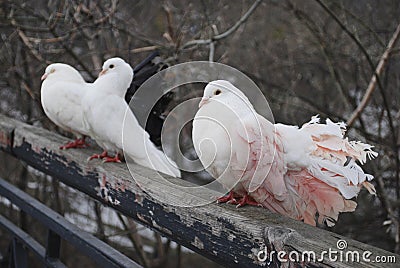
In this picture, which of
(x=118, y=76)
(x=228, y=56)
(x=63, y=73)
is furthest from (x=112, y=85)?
(x=228, y=56)

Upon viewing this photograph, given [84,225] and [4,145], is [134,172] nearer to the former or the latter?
[4,145]

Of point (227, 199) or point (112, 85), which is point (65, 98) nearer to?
point (112, 85)

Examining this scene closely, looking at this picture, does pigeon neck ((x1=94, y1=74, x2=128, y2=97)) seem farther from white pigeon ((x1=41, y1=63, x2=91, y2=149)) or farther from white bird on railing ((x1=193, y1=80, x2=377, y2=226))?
white bird on railing ((x1=193, y1=80, x2=377, y2=226))

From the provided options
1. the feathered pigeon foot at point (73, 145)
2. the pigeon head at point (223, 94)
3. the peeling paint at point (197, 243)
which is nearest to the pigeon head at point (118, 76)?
the feathered pigeon foot at point (73, 145)

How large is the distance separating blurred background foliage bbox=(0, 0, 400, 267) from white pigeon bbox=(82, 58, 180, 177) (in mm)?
966

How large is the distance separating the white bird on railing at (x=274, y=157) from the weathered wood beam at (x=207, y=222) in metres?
0.12

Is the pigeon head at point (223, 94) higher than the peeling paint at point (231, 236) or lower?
higher

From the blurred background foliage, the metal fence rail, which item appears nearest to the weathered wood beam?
the metal fence rail

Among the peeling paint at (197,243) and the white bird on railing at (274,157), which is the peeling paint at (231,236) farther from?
the white bird on railing at (274,157)

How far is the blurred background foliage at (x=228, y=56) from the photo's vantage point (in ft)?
10.5

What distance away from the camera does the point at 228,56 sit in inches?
147

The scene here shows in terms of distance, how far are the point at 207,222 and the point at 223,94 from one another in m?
0.37

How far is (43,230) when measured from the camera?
470 cm

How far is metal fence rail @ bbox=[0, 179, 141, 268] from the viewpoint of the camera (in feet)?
4.56
